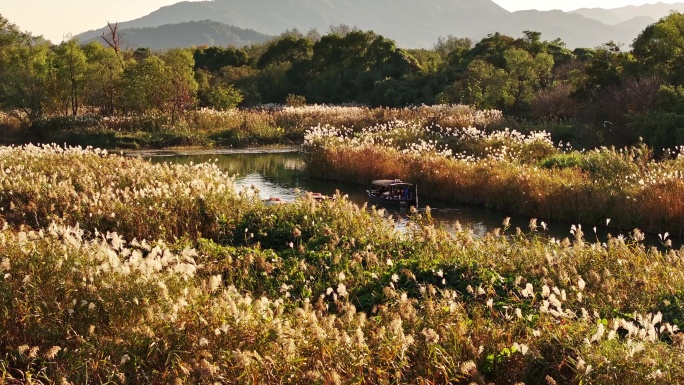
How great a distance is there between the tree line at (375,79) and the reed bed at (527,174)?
12.8 feet

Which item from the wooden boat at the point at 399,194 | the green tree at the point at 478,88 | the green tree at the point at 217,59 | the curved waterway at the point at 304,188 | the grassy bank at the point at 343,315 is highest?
the green tree at the point at 217,59

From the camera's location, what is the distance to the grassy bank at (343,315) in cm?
562

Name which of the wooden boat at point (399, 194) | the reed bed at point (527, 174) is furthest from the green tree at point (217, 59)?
the wooden boat at point (399, 194)

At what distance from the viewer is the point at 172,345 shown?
19.9 ft

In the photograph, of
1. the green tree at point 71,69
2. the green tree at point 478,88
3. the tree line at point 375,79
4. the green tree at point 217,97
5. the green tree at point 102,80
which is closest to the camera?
the tree line at point 375,79

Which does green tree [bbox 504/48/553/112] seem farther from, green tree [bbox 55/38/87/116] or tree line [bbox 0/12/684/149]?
green tree [bbox 55/38/87/116]

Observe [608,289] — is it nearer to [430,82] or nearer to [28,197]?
[28,197]

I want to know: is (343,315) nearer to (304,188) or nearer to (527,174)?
(527,174)

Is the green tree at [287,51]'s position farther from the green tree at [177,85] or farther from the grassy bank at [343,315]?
the grassy bank at [343,315]

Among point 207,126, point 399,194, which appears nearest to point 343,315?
point 399,194

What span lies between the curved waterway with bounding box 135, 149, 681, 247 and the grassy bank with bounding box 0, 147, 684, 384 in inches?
68.1

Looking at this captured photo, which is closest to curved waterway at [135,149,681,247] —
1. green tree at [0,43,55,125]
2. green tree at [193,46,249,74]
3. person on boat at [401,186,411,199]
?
person on boat at [401,186,411,199]

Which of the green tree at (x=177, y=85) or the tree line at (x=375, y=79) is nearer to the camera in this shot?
the tree line at (x=375, y=79)

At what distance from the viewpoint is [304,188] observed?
75.8ft
